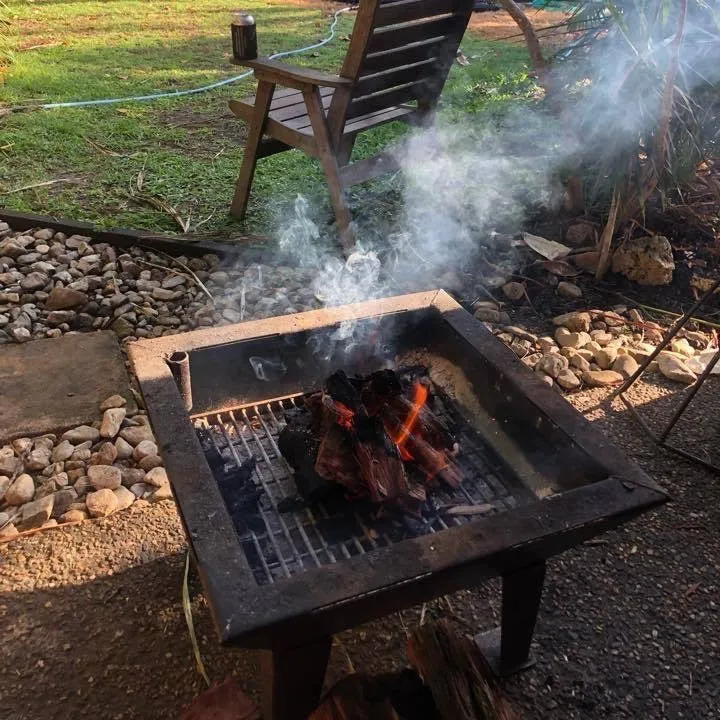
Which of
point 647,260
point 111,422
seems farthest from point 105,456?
point 647,260

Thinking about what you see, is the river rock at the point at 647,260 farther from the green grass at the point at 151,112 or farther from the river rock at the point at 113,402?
the river rock at the point at 113,402

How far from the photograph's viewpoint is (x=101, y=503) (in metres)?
2.55

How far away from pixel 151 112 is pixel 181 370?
474cm

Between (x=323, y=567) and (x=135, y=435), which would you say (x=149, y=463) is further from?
(x=323, y=567)

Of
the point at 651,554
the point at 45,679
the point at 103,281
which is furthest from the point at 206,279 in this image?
the point at 651,554

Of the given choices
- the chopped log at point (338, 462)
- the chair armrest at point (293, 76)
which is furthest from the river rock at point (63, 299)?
the chopped log at point (338, 462)

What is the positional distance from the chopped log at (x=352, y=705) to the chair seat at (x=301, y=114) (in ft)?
10.4

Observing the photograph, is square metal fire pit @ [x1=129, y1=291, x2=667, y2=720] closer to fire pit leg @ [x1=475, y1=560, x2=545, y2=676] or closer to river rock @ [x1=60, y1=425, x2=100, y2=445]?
fire pit leg @ [x1=475, y1=560, x2=545, y2=676]

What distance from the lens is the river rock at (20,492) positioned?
100 inches

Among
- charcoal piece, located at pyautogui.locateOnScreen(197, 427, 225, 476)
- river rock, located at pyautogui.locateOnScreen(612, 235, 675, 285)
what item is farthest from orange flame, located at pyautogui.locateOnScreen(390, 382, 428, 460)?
river rock, located at pyautogui.locateOnScreen(612, 235, 675, 285)

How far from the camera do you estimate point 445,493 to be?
203 centimetres

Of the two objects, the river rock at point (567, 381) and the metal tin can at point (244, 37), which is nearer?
the river rock at point (567, 381)

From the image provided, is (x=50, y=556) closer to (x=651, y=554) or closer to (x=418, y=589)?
(x=418, y=589)

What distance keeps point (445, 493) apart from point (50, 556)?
4.55ft
